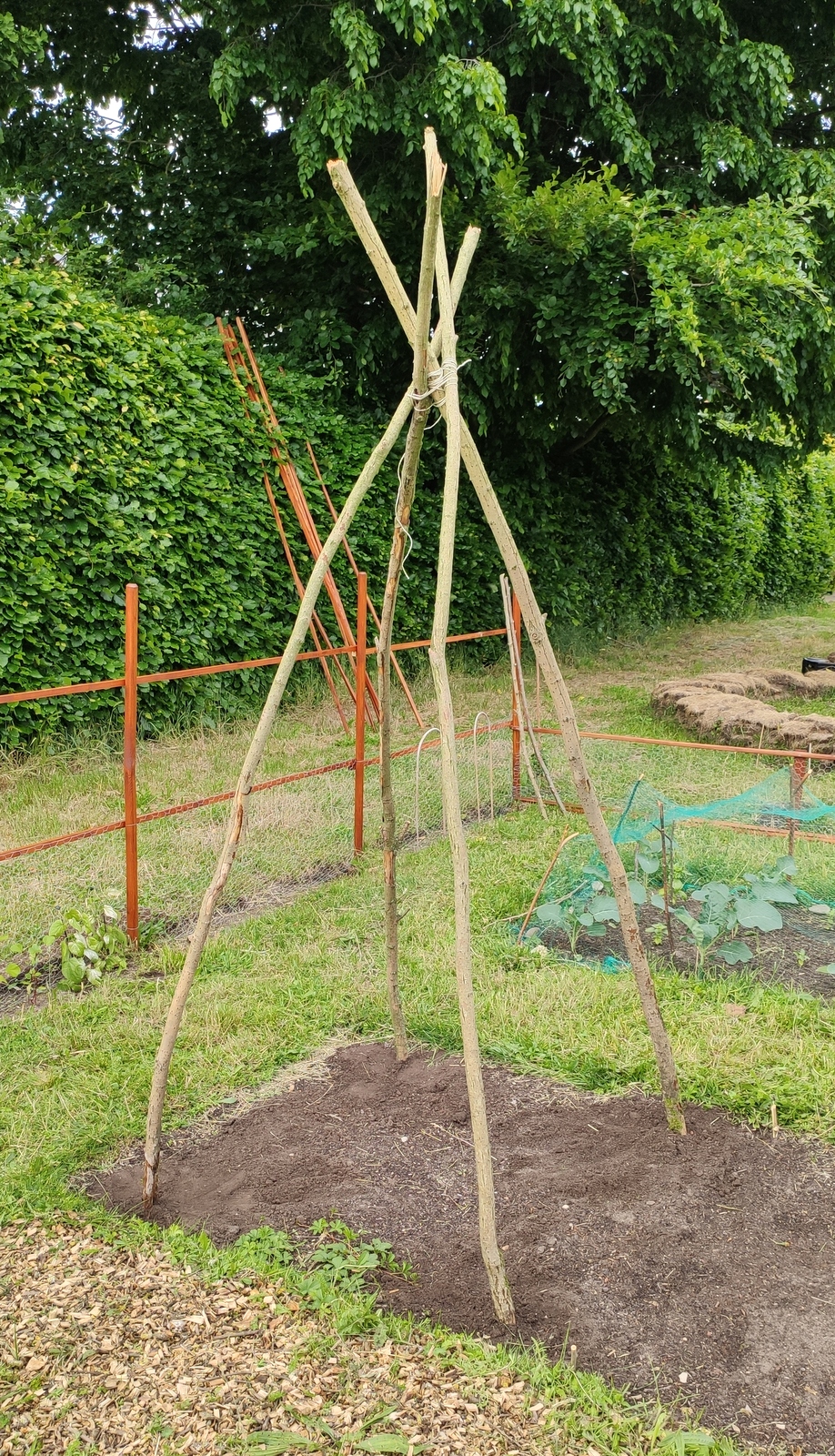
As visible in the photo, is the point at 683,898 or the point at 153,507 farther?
the point at 153,507

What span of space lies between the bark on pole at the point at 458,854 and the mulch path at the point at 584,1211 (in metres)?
0.17

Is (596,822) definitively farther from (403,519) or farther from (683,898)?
(683,898)

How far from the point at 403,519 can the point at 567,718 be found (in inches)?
26.8

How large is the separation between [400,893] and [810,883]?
5.77ft

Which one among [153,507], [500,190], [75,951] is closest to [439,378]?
[75,951]

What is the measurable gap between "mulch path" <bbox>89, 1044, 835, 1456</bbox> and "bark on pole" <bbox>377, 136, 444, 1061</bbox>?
1.32 feet

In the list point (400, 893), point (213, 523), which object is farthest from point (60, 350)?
point (400, 893)

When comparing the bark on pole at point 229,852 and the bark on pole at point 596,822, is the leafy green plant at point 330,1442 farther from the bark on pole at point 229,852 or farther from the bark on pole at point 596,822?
the bark on pole at point 596,822

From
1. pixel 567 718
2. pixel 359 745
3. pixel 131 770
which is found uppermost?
pixel 567 718

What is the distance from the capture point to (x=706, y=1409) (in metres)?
2.01

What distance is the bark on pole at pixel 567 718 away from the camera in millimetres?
2646

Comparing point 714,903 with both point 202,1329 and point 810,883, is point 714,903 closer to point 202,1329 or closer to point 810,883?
point 810,883

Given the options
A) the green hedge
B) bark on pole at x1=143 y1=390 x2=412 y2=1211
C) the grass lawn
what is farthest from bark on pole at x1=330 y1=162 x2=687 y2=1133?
the green hedge

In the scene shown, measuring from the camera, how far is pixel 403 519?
9.38 feet
